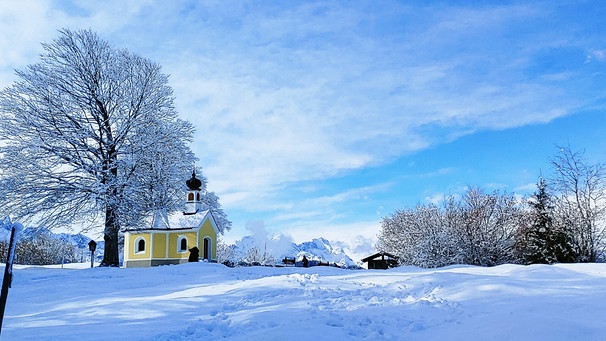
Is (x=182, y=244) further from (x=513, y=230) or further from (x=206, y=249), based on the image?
(x=513, y=230)

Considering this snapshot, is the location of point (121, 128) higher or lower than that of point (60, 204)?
higher

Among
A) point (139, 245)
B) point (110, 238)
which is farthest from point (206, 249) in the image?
point (110, 238)

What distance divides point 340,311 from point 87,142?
20.1m

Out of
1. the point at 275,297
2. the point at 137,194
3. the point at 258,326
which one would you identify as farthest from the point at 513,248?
the point at 258,326

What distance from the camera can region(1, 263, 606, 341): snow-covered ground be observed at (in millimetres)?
6555

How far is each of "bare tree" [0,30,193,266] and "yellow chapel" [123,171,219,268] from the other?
4.85 ft

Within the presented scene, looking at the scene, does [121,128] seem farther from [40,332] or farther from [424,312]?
[424,312]

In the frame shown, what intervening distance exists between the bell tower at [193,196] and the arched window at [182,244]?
188 cm

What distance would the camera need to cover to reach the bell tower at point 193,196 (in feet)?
93.0

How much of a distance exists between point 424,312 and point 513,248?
29.3 metres

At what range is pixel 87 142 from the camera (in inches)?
941

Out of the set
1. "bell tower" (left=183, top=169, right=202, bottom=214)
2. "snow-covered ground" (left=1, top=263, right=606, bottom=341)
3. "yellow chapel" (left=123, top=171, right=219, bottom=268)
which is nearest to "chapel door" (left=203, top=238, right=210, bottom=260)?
"yellow chapel" (left=123, top=171, right=219, bottom=268)

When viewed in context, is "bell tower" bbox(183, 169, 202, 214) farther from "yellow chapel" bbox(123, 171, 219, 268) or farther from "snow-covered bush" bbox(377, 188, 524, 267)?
"snow-covered bush" bbox(377, 188, 524, 267)

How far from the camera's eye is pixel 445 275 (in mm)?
10203
